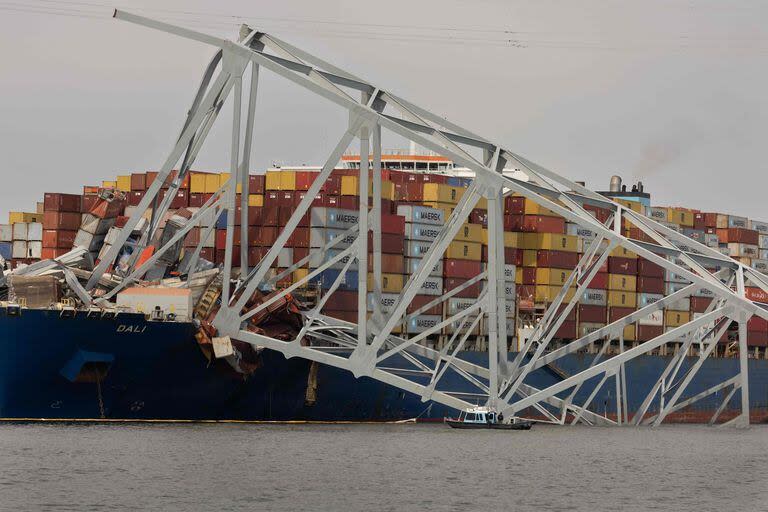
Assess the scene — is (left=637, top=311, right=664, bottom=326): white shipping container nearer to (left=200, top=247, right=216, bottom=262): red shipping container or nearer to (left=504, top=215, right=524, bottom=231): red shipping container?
(left=504, top=215, right=524, bottom=231): red shipping container

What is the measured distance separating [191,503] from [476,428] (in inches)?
1112

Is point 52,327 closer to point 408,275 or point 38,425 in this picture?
point 38,425

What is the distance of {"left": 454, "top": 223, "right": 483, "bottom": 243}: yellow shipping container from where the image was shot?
8325 centimetres

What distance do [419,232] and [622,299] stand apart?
662 inches

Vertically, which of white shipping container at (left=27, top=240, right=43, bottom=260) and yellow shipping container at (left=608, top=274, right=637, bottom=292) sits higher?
white shipping container at (left=27, top=240, right=43, bottom=260)

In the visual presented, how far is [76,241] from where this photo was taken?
73375 mm

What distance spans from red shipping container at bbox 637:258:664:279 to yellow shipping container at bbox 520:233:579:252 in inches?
242

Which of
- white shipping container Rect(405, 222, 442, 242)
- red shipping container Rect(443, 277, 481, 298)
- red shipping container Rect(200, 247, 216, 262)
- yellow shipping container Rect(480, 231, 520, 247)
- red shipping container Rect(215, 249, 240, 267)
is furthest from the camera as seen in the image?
yellow shipping container Rect(480, 231, 520, 247)

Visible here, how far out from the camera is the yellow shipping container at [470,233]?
83.2 meters

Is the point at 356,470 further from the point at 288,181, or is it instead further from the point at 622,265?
the point at 622,265

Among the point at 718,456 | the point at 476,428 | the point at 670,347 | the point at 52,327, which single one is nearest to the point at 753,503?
the point at 718,456

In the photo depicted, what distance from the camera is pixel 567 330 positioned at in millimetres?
86750

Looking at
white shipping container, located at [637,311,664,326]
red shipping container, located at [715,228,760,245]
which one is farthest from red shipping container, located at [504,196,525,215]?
red shipping container, located at [715,228,760,245]

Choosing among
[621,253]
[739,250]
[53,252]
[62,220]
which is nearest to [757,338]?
[739,250]
